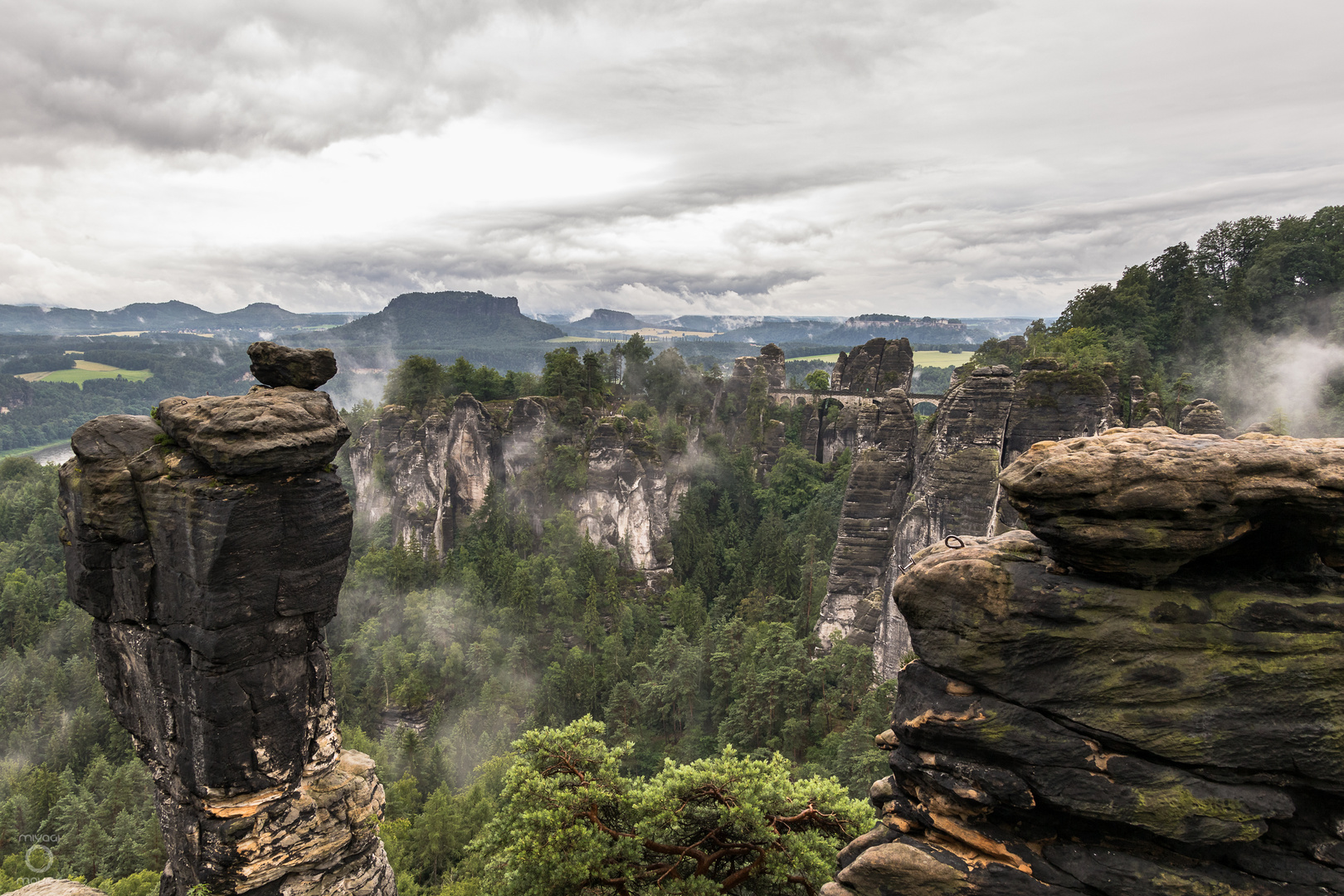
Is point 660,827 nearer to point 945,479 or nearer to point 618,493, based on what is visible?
point 945,479

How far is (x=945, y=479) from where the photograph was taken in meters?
31.6

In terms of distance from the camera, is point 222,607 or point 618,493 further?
point 618,493

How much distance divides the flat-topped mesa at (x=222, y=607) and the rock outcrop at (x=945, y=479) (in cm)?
1964

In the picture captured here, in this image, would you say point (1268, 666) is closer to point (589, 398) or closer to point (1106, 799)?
point (1106, 799)

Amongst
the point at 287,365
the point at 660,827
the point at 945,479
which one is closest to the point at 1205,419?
the point at 945,479

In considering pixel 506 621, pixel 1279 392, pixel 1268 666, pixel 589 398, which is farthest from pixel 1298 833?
pixel 589 398

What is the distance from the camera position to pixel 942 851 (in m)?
8.14

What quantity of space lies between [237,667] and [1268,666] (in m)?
16.9

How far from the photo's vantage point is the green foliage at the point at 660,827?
12719 mm

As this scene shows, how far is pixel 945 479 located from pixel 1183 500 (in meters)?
25.6

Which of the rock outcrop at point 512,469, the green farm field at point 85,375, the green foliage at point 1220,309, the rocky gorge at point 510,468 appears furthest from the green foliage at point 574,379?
the green farm field at point 85,375

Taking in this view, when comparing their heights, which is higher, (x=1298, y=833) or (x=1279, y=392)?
(x=1279, y=392)

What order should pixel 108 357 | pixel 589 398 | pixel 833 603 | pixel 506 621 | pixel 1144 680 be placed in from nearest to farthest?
pixel 1144 680, pixel 833 603, pixel 506 621, pixel 589 398, pixel 108 357

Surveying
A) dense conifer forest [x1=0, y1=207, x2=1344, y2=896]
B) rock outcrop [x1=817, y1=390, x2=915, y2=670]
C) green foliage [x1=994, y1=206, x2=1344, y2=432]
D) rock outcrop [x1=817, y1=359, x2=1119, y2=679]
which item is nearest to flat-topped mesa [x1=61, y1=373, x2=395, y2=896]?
dense conifer forest [x1=0, y1=207, x2=1344, y2=896]
